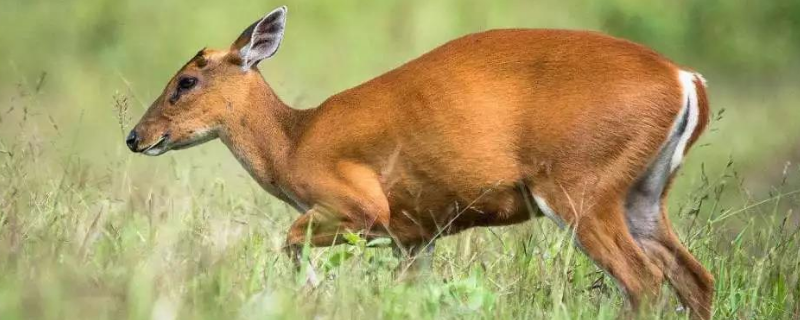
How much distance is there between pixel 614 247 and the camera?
7.63m

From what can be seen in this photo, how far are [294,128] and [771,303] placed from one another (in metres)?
2.35

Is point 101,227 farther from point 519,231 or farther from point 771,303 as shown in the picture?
point 771,303

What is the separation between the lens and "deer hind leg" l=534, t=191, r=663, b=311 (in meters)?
7.62

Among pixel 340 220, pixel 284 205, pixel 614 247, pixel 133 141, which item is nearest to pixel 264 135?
pixel 133 141

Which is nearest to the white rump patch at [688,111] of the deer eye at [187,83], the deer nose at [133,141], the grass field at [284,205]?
the grass field at [284,205]

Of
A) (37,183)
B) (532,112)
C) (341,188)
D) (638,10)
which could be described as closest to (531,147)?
(532,112)

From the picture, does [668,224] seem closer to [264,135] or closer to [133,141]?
[264,135]

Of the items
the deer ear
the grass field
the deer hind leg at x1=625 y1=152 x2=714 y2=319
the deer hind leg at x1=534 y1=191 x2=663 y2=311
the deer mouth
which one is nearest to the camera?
the grass field

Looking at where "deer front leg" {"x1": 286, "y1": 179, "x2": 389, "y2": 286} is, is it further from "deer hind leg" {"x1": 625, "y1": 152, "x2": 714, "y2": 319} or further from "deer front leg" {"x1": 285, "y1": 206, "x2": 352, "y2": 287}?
"deer hind leg" {"x1": 625, "y1": 152, "x2": 714, "y2": 319}

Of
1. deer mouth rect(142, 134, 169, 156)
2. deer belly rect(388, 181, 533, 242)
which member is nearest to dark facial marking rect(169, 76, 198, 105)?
deer mouth rect(142, 134, 169, 156)

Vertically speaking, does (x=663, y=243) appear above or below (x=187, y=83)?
below

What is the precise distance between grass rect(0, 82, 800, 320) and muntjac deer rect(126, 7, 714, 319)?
0.55ft

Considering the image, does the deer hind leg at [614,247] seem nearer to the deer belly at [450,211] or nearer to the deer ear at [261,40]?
the deer belly at [450,211]

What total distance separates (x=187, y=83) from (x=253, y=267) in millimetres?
1679
